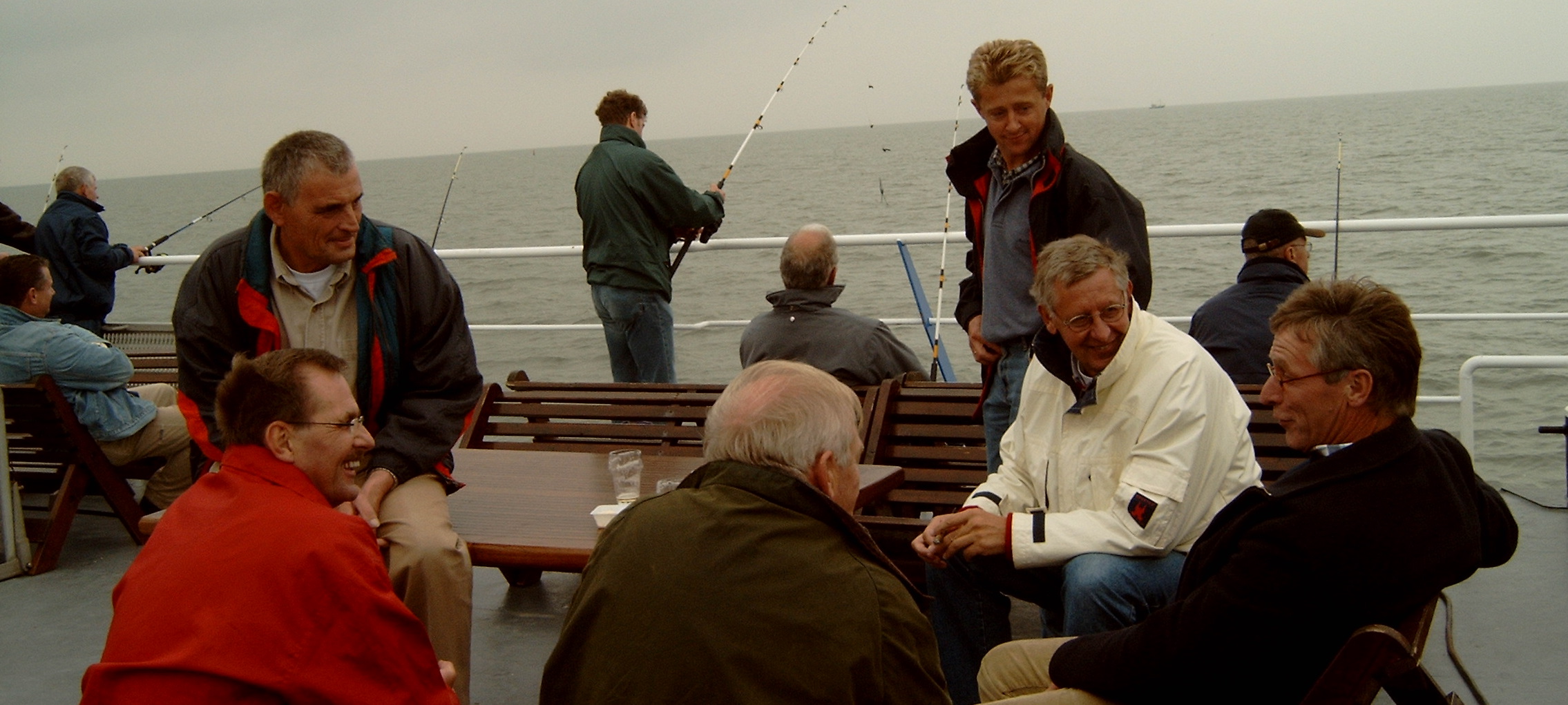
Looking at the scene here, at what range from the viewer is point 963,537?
9.70 feet

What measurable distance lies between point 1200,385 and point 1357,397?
27.0 inches

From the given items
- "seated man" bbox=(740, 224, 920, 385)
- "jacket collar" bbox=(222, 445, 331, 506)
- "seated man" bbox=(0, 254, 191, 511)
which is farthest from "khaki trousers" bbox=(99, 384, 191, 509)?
"jacket collar" bbox=(222, 445, 331, 506)

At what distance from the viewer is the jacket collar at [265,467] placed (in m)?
2.20

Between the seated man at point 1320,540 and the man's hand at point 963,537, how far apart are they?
0.57 metres

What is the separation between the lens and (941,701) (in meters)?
1.73

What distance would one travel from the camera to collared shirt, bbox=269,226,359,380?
10.6ft

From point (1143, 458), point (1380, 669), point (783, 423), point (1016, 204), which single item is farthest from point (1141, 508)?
point (783, 423)

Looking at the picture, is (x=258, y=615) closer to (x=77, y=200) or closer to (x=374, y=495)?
(x=374, y=495)

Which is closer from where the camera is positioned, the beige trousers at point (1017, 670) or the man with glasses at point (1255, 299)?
the beige trousers at point (1017, 670)

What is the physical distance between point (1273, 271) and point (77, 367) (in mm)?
4623

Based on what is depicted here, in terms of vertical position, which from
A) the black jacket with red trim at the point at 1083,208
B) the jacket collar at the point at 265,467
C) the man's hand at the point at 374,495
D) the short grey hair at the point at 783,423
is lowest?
the man's hand at the point at 374,495

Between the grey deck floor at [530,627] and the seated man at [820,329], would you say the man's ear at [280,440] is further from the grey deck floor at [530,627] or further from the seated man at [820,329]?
the seated man at [820,329]

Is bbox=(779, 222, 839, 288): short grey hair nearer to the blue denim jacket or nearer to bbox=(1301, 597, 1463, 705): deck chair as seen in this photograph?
the blue denim jacket

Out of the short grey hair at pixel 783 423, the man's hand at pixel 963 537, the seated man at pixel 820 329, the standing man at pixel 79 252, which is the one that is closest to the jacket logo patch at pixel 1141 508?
the man's hand at pixel 963 537
